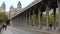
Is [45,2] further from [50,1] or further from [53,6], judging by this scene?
[53,6]

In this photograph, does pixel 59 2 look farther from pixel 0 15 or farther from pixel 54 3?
pixel 0 15

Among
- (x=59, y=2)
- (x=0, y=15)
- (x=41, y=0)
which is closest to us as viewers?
(x=59, y=2)

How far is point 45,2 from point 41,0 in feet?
10.5

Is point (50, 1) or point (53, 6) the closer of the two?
point (50, 1)

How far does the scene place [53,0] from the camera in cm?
6116

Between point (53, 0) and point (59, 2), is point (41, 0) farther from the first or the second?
point (59, 2)

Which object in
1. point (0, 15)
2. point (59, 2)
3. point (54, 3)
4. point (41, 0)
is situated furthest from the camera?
point (0, 15)

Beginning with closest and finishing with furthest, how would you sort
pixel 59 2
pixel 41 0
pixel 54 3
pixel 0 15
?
pixel 59 2 → pixel 41 0 → pixel 54 3 → pixel 0 15

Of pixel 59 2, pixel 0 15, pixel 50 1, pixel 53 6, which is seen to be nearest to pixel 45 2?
pixel 50 1

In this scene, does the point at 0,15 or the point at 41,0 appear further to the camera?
the point at 0,15

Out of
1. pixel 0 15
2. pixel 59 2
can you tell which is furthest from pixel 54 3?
pixel 0 15

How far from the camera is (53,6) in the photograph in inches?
2714

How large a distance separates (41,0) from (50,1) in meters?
2.93

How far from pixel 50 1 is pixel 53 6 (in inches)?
325
